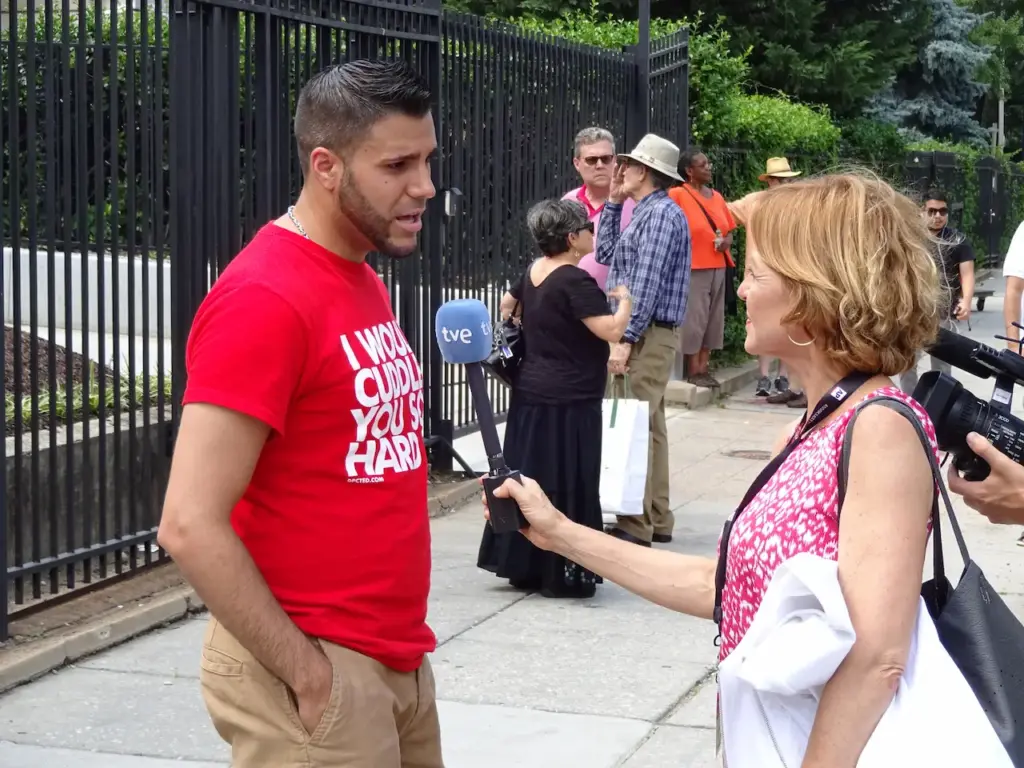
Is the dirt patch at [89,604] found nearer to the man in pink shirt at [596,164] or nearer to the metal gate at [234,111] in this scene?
the metal gate at [234,111]

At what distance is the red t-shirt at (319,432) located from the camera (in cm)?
248

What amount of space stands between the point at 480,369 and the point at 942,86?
124 feet

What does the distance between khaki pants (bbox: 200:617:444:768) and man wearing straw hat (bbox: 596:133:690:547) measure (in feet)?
17.1

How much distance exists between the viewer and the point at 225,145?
693 cm

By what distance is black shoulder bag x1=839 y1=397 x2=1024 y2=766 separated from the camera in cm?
219

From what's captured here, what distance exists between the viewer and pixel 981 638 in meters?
2.25

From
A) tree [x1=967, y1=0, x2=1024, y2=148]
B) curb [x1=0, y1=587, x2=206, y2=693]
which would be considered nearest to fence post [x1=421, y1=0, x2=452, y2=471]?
curb [x1=0, y1=587, x2=206, y2=693]

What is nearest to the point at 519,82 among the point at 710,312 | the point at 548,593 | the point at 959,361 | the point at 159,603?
the point at 710,312

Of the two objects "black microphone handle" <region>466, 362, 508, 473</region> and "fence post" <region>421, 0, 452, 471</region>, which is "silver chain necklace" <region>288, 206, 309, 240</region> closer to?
"black microphone handle" <region>466, 362, 508, 473</region>

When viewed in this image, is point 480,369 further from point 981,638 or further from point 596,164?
point 596,164

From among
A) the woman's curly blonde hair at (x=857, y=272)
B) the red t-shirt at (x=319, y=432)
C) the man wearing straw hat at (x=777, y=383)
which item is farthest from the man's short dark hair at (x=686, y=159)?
the woman's curly blonde hair at (x=857, y=272)

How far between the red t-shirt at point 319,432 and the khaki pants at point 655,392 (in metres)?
5.32

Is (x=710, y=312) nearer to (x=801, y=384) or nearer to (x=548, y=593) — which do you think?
(x=548, y=593)

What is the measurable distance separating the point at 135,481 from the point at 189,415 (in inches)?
164
